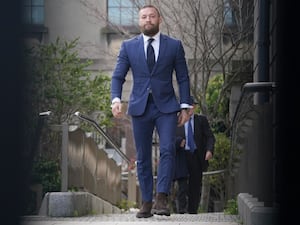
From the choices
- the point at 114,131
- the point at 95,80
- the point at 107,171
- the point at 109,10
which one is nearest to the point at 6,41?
the point at 107,171

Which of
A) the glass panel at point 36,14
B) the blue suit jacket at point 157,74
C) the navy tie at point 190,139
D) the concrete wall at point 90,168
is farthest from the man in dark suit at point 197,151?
the glass panel at point 36,14

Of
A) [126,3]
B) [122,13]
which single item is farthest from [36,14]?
[122,13]

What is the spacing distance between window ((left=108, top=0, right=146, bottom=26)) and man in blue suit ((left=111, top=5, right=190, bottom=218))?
26.9 feet

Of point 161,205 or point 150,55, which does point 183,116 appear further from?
point 161,205

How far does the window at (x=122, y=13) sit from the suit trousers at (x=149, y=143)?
327 inches

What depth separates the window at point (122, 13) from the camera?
13062 millimetres

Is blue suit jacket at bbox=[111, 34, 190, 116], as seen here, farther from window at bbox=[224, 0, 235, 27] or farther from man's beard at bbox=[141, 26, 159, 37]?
window at bbox=[224, 0, 235, 27]

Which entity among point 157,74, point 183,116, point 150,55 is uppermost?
point 150,55

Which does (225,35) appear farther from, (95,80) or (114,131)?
(114,131)

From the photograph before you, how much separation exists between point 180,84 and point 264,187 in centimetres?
93

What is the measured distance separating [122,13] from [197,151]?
632 centimetres

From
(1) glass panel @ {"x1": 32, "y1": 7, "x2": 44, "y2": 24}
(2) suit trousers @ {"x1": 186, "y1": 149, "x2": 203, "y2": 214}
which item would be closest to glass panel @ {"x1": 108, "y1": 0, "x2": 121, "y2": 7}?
(2) suit trousers @ {"x1": 186, "y1": 149, "x2": 203, "y2": 214}

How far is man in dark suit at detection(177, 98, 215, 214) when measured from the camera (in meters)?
7.34

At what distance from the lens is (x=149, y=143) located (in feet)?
16.0
